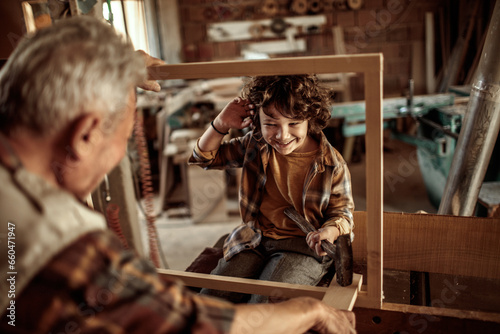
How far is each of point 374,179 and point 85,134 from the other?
74cm

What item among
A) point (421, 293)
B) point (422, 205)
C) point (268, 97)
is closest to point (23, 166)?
point (268, 97)

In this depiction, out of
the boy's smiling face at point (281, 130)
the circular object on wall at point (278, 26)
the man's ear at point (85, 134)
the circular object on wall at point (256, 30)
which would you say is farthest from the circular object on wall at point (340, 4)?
the man's ear at point (85, 134)

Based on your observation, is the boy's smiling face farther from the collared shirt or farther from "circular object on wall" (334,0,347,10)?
"circular object on wall" (334,0,347,10)

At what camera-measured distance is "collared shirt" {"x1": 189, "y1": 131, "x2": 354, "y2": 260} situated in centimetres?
150

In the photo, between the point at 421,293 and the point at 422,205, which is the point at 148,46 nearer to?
the point at 422,205

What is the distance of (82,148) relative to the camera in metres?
0.78

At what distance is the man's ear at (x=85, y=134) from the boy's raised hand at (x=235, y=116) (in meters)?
0.74

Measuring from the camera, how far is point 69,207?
0.73m

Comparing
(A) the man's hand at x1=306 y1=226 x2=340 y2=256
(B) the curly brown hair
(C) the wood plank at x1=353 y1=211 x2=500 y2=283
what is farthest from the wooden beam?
(B) the curly brown hair

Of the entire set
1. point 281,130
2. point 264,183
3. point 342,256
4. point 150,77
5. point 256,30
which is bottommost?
point 342,256

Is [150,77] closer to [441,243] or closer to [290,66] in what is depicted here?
[290,66]

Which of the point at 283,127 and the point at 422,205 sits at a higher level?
the point at 283,127

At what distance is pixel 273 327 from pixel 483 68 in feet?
4.82

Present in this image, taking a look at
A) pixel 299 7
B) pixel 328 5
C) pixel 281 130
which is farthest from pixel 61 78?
pixel 328 5
